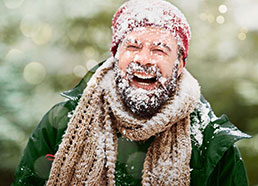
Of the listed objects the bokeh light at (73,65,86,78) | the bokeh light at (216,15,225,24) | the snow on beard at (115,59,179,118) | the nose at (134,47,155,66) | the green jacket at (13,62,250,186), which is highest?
the bokeh light at (216,15,225,24)

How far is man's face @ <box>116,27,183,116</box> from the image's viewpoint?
1.51m

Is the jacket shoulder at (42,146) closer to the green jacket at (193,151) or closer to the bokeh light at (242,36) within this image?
the green jacket at (193,151)

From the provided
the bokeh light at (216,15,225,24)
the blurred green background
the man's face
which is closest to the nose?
the man's face

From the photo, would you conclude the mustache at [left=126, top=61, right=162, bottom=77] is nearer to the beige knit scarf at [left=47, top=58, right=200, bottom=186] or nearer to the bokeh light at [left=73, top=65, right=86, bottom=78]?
the beige knit scarf at [left=47, top=58, right=200, bottom=186]

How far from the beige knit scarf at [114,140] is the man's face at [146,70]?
0.06m

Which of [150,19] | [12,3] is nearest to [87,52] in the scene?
[12,3]

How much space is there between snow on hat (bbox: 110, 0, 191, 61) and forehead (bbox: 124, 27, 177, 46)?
0.07ft

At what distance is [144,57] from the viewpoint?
1.52 meters

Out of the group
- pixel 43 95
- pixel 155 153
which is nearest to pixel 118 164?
pixel 155 153

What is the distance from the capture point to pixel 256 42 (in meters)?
3.22

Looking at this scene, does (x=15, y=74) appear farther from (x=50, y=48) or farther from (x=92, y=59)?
(x=92, y=59)

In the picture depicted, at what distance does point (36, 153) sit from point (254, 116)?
2.34 metres

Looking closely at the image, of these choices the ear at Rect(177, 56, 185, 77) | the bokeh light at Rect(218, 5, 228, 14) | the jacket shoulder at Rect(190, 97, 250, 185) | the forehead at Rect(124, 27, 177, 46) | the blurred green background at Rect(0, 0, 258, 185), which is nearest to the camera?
the jacket shoulder at Rect(190, 97, 250, 185)

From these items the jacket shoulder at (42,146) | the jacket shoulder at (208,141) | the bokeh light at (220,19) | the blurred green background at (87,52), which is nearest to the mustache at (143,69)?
the jacket shoulder at (208,141)
